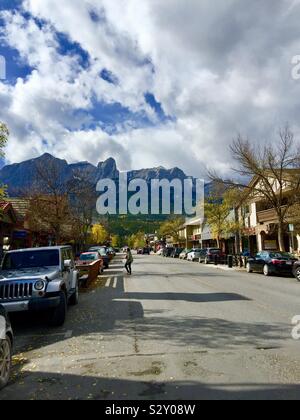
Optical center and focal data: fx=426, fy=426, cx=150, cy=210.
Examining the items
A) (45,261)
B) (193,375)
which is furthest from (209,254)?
(193,375)

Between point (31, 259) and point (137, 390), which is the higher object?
point (31, 259)

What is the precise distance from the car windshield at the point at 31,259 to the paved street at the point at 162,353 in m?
1.39

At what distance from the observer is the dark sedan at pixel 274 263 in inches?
947

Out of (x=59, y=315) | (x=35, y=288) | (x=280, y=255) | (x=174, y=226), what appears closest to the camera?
(x=35, y=288)

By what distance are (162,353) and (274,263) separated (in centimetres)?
1853

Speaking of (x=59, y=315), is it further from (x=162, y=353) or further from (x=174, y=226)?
(x=174, y=226)

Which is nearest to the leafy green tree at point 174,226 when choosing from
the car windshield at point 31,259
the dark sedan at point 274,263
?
the dark sedan at point 274,263

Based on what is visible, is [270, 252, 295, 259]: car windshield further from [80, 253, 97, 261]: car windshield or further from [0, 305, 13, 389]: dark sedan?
[0, 305, 13, 389]: dark sedan

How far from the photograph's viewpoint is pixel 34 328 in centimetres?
983

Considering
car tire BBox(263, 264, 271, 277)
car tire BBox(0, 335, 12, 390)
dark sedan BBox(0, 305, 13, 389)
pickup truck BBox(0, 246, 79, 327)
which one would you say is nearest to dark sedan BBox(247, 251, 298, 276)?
car tire BBox(263, 264, 271, 277)

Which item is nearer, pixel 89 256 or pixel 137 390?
pixel 137 390

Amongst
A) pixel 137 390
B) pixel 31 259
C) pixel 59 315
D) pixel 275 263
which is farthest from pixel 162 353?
pixel 275 263

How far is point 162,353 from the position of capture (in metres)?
7.09
